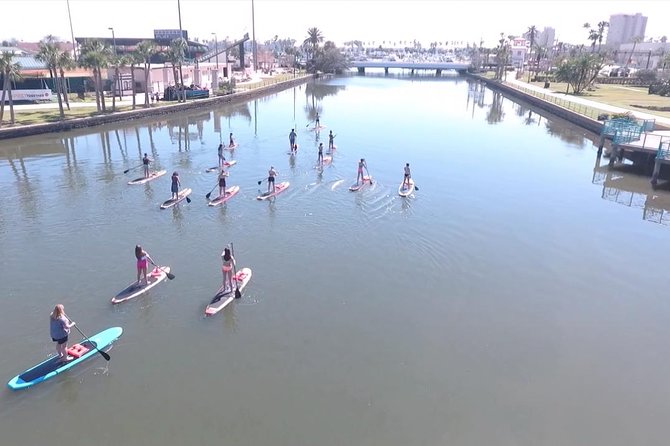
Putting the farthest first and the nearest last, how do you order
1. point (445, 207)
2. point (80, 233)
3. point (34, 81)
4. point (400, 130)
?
1. point (34, 81)
2. point (400, 130)
3. point (445, 207)
4. point (80, 233)

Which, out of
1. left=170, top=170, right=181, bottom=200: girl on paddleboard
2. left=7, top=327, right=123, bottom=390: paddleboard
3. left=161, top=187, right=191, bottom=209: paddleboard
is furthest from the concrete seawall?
left=7, top=327, right=123, bottom=390: paddleboard

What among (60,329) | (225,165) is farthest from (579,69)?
(60,329)

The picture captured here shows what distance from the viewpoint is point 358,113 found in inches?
2721

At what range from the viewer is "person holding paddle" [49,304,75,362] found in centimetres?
1329

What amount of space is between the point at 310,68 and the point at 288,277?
5356 inches

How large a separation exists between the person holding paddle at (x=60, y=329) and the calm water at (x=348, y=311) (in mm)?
702

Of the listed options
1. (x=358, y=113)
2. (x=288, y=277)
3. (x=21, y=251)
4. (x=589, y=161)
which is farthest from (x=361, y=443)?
(x=358, y=113)

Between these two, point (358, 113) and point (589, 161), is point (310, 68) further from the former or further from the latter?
point (589, 161)

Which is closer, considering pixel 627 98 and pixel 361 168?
pixel 361 168

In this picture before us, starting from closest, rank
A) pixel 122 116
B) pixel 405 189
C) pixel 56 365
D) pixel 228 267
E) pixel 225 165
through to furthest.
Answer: pixel 56 365 < pixel 228 267 < pixel 405 189 < pixel 225 165 < pixel 122 116

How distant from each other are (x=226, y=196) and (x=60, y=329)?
15.8 meters

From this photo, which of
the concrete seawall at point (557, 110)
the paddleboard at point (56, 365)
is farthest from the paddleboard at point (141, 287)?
the concrete seawall at point (557, 110)

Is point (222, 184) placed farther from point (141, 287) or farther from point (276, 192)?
point (141, 287)

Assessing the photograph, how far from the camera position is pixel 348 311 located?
17.4m
